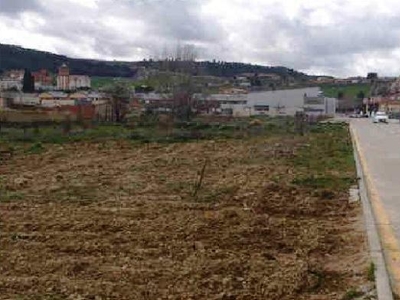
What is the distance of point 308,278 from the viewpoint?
21.3 feet

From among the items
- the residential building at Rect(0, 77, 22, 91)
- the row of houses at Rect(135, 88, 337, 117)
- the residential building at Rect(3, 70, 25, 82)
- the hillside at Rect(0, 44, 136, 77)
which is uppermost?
the hillside at Rect(0, 44, 136, 77)

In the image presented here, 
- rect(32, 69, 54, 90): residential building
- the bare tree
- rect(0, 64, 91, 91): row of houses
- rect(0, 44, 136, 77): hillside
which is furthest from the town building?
the bare tree

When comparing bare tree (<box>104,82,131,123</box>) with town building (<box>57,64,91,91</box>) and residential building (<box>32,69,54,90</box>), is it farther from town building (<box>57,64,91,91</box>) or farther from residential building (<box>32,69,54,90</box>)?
residential building (<box>32,69,54,90</box>)

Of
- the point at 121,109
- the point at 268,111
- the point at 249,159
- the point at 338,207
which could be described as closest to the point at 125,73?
the point at 268,111

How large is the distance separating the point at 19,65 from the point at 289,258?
Result: 16325 centimetres

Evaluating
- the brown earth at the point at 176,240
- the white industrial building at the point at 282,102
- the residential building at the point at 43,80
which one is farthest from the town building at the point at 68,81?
the brown earth at the point at 176,240

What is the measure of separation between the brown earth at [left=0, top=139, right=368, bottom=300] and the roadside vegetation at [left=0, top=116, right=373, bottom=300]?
0.01 meters

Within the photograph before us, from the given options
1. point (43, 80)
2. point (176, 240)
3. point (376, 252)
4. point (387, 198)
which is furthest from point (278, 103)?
point (376, 252)

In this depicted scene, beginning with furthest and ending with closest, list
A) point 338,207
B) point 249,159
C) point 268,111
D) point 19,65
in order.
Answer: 1. point 19,65
2. point 268,111
3. point 249,159
4. point 338,207

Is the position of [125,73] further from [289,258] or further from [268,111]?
[289,258]

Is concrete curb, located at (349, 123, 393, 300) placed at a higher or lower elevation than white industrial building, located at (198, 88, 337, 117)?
higher

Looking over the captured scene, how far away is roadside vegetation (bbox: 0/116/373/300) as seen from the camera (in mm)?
6164

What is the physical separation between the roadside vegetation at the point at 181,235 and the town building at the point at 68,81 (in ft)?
429

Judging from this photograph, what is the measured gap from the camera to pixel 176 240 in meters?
8.13
